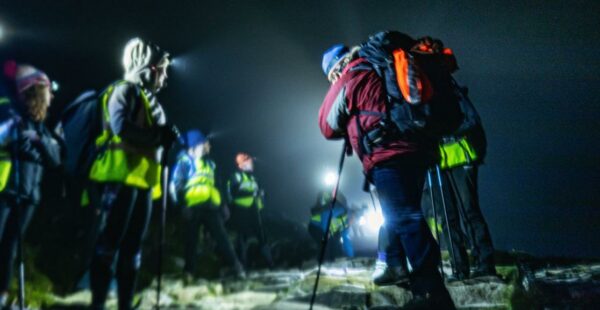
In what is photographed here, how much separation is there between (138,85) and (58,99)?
710 centimetres

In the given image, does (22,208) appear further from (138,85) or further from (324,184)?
(324,184)

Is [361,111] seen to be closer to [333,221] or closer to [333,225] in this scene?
[333,221]

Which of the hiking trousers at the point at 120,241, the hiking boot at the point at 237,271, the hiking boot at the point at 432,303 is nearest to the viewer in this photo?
the hiking boot at the point at 432,303

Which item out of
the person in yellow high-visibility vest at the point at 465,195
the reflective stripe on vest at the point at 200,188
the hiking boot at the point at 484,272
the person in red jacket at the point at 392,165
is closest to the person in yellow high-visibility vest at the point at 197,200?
the reflective stripe on vest at the point at 200,188

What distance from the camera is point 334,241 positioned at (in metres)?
9.56

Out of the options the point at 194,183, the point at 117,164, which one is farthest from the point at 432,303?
the point at 194,183

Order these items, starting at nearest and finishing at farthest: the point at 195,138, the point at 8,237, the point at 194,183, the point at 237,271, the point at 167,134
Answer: the point at 167,134 → the point at 8,237 → the point at 237,271 → the point at 194,183 → the point at 195,138

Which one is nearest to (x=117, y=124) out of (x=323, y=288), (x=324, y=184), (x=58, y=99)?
(x=323, y=288)

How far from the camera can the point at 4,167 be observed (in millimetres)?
3248

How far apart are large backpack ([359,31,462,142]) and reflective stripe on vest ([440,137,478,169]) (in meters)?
1.27

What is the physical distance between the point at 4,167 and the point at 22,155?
19 cm

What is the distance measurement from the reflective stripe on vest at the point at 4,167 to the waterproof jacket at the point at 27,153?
22 mm

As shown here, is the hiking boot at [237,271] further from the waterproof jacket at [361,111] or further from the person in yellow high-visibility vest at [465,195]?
the waterproof jacket at [361,111]

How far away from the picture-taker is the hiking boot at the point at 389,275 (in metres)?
3.16
